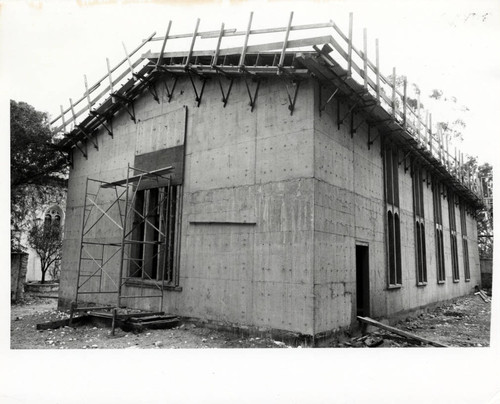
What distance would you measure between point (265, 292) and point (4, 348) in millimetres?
5831

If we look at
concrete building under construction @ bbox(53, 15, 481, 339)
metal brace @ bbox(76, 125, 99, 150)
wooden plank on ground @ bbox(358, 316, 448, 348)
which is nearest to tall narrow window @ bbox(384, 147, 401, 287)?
concrete building under construction @ bbox(53, 15, 481, 339)

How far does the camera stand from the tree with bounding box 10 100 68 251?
45.2ft

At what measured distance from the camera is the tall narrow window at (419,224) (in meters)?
17.8

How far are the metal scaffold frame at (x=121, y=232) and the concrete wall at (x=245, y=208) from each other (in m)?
0.93

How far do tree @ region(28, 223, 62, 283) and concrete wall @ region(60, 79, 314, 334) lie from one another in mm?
11082

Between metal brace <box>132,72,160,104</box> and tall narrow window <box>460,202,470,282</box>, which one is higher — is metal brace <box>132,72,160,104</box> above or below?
above

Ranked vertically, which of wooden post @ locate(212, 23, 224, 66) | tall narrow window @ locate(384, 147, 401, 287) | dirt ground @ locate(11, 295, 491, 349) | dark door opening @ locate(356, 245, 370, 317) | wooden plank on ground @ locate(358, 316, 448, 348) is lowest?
dirt ground @ locate(11, 295, 491, 349)

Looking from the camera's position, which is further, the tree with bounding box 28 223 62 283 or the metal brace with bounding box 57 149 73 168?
the tree with bounding box 28 223 62 283

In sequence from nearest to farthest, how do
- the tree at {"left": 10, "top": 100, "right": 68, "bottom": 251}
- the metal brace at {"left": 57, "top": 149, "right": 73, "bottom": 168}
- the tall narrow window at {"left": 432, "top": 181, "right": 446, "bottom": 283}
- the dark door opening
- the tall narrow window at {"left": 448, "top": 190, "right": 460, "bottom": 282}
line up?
1. the dark door opening
2. the tree at {"left": 10, "top": 100, "right": 68, "bottom": 251}
3. the metal brace at {"left": 57, "top": 149, "right": 73, "bottom": 168}
4. the tall narrow window at {"left": 432, "top": 181, "right": 446, "bottom": 283}
5. the tall narrow window at {"left": 448, "top": 190, "right": 460, "bottom": 282}

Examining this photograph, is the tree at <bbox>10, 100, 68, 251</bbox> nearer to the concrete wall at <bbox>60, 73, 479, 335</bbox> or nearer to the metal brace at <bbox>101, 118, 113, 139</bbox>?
the metal brace at <bbox>101, 118, 113, 139</bbox>

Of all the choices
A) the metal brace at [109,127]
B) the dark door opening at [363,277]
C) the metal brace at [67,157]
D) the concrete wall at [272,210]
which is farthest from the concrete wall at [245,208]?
the metal brace at [67,157]

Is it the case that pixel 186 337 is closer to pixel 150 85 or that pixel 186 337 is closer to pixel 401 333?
pixel 401 333

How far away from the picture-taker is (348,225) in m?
11.5
